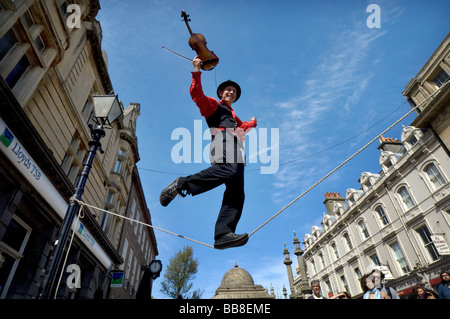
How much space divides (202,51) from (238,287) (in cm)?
3384

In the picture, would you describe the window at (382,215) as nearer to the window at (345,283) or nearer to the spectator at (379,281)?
the window at (345,283)

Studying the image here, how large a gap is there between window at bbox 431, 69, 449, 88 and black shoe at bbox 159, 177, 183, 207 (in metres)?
20.3

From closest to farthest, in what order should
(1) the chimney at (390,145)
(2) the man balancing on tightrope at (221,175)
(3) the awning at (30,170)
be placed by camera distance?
1. (2) the man balancing on tightrope at (221,175)
2. (3) the awning at (30,170)
3. (1) the chimney at (390,145)

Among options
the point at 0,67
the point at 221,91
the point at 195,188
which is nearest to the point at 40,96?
the point at 0,67

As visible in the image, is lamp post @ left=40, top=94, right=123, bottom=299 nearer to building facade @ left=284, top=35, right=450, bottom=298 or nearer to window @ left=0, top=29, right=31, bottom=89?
window @ left=0, top=29, right=31, bottom=89

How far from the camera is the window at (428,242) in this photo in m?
16.7

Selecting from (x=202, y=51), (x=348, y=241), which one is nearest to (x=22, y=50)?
(x=202, y=51)

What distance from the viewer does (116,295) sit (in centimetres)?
1529

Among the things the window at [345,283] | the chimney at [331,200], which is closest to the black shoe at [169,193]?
the window at [345,283]

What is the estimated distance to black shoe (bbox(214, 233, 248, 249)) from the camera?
2.73 meters

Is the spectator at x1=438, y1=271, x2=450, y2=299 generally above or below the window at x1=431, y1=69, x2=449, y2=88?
below

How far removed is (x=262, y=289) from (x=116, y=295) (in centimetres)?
2179

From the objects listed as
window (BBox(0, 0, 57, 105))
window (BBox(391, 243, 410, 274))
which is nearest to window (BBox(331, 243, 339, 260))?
window (BBox(391, 243, 410, 274))

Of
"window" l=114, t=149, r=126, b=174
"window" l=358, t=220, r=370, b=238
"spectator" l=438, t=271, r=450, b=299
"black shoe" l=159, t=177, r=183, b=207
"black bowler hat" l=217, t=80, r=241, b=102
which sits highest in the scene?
"window" l=114, t=149, r=126, b=174
